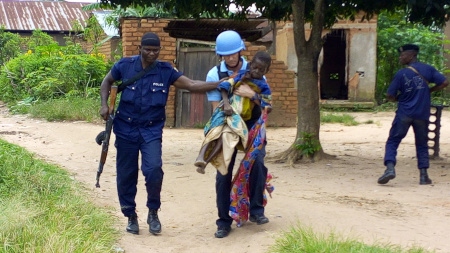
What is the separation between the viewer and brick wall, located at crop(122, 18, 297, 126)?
13305 millimetres

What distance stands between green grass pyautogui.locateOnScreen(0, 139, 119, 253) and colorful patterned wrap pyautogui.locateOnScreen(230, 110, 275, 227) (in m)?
0.95

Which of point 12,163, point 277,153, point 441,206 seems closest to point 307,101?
point 277,153

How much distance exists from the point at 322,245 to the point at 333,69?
1681cm

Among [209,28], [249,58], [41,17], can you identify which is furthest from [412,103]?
[41,17]

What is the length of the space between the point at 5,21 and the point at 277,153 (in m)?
24.1

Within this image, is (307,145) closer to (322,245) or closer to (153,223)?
(153,223)

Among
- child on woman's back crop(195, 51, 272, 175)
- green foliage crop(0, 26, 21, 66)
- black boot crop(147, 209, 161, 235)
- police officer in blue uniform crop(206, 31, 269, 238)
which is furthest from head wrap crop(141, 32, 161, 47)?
green foliage crop(0, 26, 21, 66)

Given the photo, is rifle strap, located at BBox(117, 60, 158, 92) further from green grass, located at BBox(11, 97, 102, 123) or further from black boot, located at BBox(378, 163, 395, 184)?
green grass, located at BBox(11, 97, 102, 123)

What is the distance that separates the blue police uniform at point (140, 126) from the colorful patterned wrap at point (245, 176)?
591 mm

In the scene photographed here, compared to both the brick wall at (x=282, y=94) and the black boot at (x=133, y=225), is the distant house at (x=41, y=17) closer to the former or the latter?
the brick wall at (x=282, y=94)

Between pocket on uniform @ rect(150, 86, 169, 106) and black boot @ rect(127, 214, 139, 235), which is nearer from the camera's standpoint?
pocket on uniform @ rect(150, 86, 169, 106)

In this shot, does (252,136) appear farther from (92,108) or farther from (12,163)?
(92,108)

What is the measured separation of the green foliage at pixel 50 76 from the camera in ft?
52.3

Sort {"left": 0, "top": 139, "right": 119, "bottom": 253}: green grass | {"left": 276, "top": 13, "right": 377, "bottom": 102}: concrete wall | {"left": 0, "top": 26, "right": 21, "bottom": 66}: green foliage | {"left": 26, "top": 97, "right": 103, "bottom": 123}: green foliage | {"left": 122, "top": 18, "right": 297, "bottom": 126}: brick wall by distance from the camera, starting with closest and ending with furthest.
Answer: {"left": 0, "top": 139, "right": 119, "bottom": 253}: green grass < {"left": 122, "top": 18, "right": 297, "bottom": 126}: brick wall < {"left": 26, "top": 97, "right": 103, "bottom": 123}: green foliage < {"left": 276, "top": 13, "right": 377, "bottom": 102}: concrete wall < {"left": 0, "top": 26, "right": 21, "bottom": 66}: green foliage
